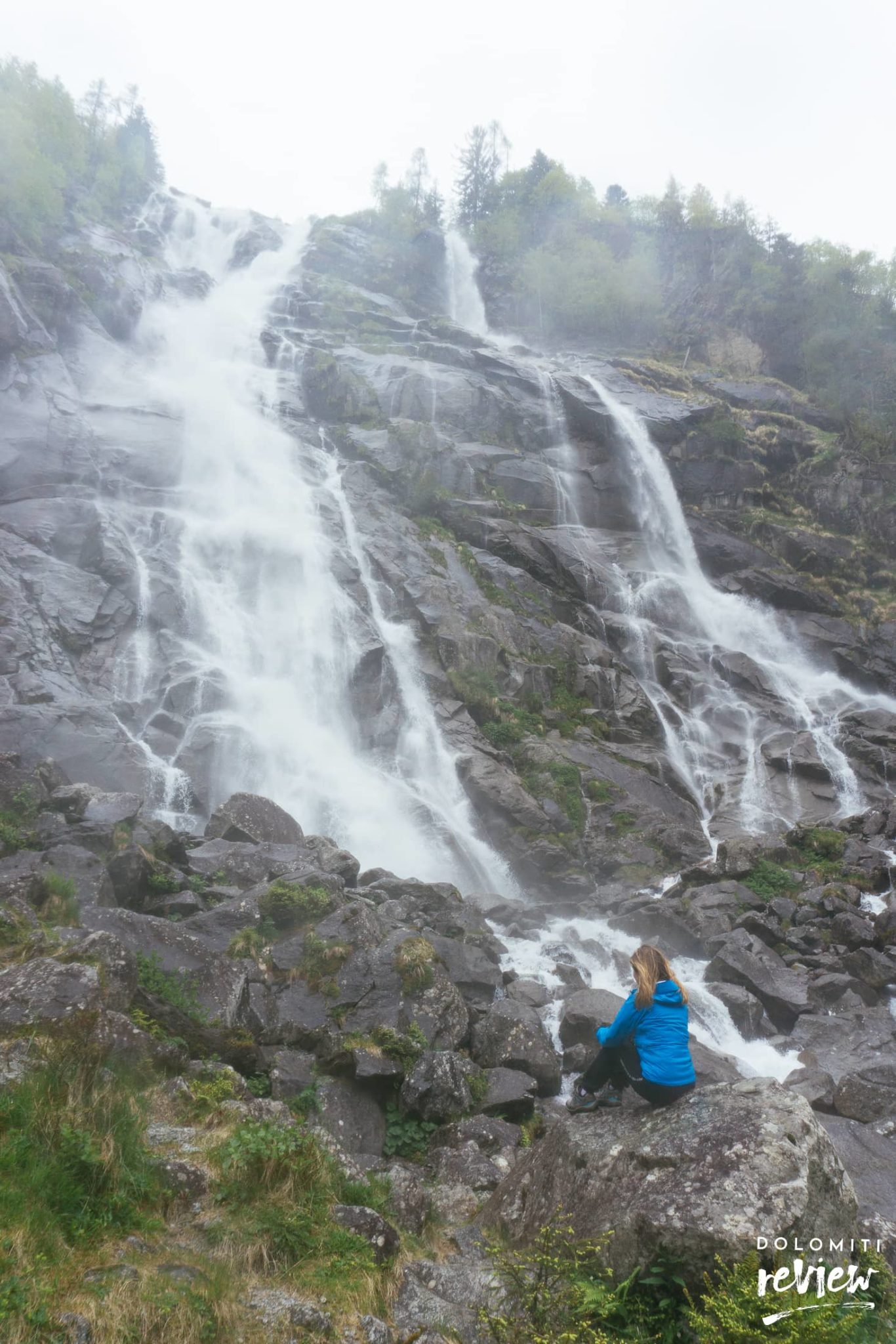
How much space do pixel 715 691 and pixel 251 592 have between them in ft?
54.4

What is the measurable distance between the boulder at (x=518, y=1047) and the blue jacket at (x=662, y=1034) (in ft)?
10.5

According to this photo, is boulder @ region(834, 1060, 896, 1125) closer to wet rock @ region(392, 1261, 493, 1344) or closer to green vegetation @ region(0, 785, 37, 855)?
wet rock @ region(392, 1261, 493, 1344)

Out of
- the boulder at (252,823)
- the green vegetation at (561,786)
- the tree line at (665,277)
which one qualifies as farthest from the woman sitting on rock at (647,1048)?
the tree line at (665,277)

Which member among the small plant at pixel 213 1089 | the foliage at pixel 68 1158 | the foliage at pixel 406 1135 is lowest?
the foliage at pixel 406 1135

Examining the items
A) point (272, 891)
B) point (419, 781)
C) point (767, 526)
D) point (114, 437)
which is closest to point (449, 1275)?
point (272, 891)

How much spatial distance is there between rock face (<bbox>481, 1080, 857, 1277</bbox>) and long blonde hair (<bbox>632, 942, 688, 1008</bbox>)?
0.67 metres

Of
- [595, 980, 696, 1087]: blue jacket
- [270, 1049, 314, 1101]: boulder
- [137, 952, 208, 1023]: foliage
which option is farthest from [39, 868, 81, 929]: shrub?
[595, 980, 696, 1087]: blue jacket

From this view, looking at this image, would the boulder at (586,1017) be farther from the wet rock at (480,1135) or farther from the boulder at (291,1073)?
the boulder at (291,1073)

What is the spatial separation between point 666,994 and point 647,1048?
40cm

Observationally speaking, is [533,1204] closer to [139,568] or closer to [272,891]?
[272,891]

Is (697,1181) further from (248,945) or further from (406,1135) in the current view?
(248,945)

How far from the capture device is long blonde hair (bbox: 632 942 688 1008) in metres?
5.19

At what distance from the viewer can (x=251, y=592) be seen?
71.3 feet

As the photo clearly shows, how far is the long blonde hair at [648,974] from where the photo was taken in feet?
17.0
